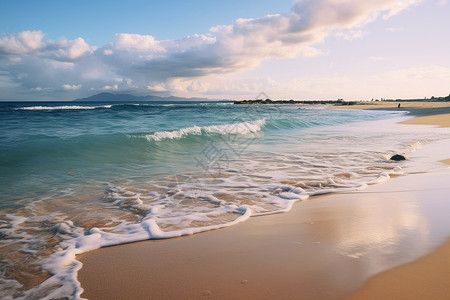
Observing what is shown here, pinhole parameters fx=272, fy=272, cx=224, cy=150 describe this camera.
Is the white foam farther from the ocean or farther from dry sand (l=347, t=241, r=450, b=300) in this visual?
dry sand (l=347, t=241, r=450, b=300)

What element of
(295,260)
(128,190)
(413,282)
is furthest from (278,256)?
(128,190)

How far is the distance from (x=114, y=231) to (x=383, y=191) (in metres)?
4.34

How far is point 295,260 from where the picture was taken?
8.38ft

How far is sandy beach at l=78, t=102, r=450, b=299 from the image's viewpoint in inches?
83.2

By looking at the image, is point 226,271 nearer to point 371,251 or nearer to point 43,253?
point 371,251

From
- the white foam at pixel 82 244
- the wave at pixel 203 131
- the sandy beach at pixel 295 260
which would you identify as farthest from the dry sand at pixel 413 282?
the wave at pixel 203 131

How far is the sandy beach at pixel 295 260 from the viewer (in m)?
2.11

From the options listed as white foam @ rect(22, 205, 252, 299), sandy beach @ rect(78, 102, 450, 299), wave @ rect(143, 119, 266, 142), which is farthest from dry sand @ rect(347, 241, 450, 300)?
wave @ rect(143, 119, 266, 142)

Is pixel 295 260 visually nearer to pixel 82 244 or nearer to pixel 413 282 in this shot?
pixel 413 282

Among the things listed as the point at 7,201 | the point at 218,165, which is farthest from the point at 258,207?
the point at 7,201

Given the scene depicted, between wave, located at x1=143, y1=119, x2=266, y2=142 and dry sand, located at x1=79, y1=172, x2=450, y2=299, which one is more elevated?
wave, located at x1=143, y1=119, x2=266, y2=142

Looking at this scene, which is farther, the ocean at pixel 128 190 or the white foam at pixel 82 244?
the ocean at pixel 128 190

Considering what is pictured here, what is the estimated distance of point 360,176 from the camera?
19.3 feet

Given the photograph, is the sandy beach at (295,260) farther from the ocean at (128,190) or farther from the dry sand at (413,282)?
the ocean at (128,190)
